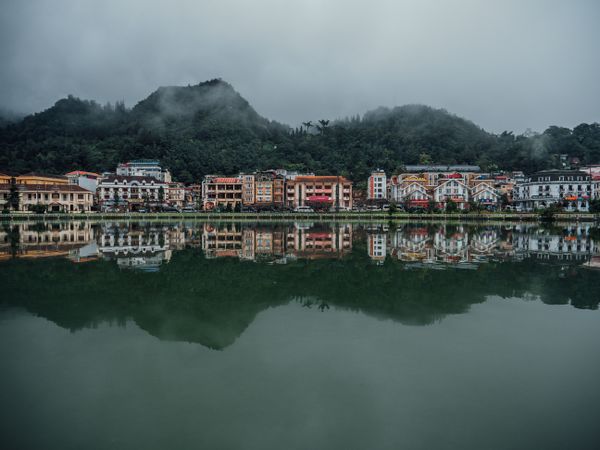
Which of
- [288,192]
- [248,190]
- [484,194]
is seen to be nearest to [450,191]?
[484,194]

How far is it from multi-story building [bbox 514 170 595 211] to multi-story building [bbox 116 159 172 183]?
2480 inches

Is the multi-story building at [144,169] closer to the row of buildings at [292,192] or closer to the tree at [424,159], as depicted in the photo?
the row of buildings at [292,192]

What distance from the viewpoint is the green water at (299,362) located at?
401cm

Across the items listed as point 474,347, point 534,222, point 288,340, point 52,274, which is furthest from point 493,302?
point 534,222

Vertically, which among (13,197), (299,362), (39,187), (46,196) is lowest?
(299,362)

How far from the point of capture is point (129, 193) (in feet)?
223

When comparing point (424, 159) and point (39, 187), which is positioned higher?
point (424, 159)

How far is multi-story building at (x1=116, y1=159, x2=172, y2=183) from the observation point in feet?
265

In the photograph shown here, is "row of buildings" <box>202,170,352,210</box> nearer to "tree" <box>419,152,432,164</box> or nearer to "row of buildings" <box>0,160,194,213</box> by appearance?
"row of buildings" <box>0,160,194,213</box>

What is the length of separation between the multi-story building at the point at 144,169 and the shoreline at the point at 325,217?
1081 inches

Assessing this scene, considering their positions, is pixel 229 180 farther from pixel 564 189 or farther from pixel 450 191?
pixel 564 189

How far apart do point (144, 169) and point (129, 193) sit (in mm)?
14515

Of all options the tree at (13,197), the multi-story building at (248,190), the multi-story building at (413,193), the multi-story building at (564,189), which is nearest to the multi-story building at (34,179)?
the tree at (13,197)

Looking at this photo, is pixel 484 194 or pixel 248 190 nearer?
pixel 484 194
